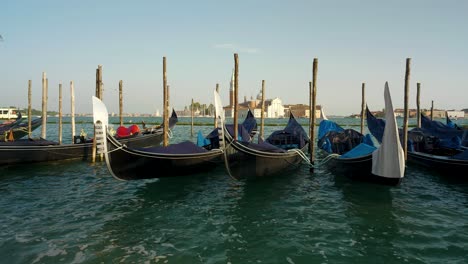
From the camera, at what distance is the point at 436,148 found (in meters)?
11.5

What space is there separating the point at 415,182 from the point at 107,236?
806 centimetres

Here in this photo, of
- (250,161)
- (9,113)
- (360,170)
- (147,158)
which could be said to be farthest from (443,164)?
(9,113)

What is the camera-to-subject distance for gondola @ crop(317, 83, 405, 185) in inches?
226

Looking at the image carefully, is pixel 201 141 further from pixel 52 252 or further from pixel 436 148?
pixel 436 148

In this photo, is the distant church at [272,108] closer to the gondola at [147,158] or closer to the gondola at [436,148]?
the gondola at [436,148]

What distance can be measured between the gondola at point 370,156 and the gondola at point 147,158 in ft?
10.8

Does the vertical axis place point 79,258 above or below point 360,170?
below

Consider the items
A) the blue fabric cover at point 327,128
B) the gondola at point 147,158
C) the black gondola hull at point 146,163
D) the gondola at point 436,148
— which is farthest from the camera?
the blue fabric cover at point 327,128

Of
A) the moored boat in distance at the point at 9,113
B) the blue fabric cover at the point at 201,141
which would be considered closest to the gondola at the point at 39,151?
the blue fabric cover at the point at 201,141

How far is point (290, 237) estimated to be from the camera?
4.89 m

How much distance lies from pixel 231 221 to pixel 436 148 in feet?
31.6

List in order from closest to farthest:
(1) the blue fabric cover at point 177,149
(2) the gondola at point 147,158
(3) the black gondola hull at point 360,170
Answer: (2) the gondola at point 147,158 → (3) the black gondola hull at point 360,170 → (1) the blue fabric cover at point 177,149

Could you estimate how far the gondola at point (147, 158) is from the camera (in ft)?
19.6

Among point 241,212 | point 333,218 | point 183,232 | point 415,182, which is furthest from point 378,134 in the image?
point 183,232
